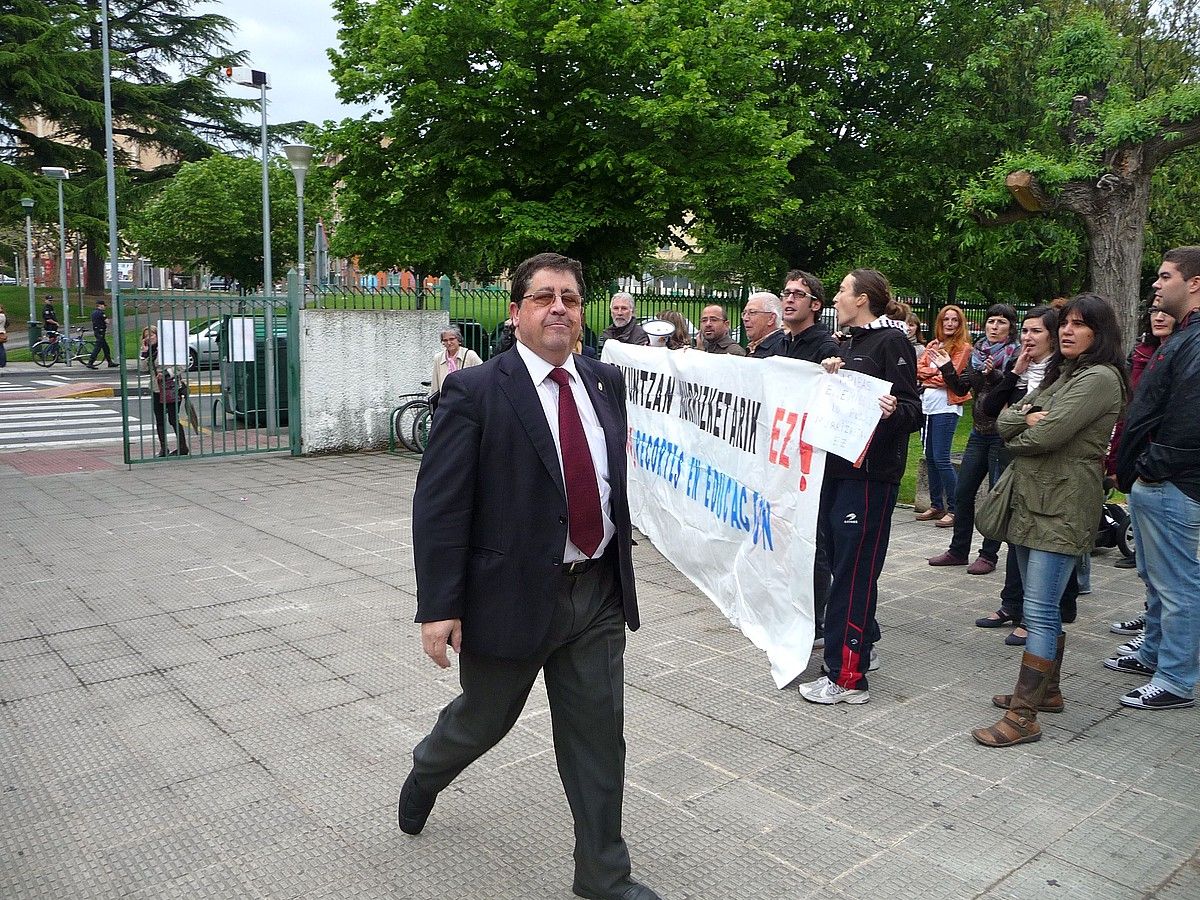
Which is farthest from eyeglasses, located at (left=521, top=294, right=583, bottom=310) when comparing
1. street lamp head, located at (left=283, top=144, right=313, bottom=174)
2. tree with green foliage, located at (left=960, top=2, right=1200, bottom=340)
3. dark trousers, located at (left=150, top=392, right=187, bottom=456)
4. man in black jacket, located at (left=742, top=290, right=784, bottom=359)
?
street lamp head, located at (left=283, top=144, right=313, bottom=174)

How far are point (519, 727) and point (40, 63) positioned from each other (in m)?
44.6

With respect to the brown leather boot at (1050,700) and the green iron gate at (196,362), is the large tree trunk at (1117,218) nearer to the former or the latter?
the brown leather boot at (1050,700)

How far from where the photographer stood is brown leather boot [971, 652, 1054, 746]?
170 inches

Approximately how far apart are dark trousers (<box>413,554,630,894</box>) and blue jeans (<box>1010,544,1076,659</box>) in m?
2.17

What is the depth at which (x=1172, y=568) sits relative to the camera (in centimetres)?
462

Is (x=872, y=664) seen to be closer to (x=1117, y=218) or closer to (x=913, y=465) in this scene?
(x=913, y=465)

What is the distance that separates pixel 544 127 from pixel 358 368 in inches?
230

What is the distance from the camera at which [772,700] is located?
485 cm

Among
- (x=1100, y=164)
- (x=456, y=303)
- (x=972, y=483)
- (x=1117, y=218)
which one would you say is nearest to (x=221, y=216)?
(x=456, y=303)

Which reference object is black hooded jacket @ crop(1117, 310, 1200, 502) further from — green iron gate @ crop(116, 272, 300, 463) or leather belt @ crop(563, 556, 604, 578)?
green iron gate @ crop(116, 272, 300, 463)

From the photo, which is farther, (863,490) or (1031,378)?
(1031,378)

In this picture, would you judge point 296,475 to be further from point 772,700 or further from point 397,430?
point 772,700

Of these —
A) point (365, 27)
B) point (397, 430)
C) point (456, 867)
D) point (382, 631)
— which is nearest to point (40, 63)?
point (365, 27)

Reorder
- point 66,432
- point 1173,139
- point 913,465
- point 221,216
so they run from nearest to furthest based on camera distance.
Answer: point 913,465
point 1173,139
point 66,432
point 221,216
